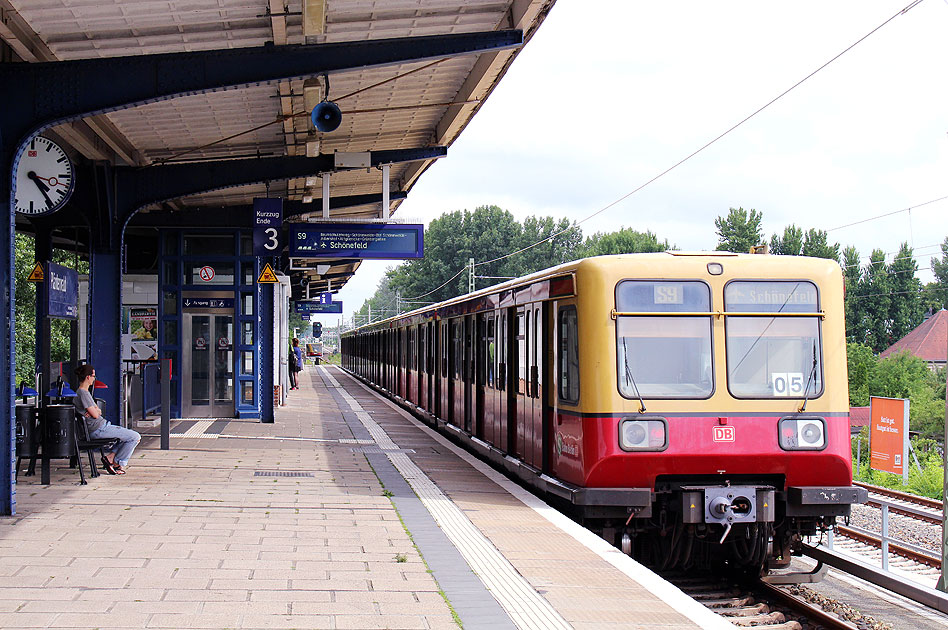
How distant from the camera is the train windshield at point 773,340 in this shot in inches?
320

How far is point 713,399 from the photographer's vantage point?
26.5 feet

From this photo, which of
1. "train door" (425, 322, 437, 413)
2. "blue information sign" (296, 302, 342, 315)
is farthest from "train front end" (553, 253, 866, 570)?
"blue information sign" (296, 302, 342, 315)

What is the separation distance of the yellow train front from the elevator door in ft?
39.2

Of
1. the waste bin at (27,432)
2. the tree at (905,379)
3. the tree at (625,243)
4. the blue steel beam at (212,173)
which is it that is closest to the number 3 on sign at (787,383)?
the waste bin at (27,432)

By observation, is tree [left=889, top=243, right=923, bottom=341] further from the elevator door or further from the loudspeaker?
the loudspeaker

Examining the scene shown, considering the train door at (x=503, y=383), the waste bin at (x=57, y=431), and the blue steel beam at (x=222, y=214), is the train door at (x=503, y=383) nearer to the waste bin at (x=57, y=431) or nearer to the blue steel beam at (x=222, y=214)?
the waste bin at (x=57, y=431)

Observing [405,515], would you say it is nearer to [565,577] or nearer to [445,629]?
[565,577]

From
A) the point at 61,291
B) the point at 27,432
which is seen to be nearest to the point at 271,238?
the point at 61,291

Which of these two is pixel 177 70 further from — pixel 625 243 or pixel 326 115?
pixel 625 243

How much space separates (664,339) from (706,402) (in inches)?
24.0

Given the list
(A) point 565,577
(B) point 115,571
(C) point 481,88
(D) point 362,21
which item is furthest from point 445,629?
(C) point 481,88

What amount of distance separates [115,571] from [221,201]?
13.8 m

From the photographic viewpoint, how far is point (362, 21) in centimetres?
960

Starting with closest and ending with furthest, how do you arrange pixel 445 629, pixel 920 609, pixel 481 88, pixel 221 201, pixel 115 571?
1. pixel 445 629
2. pixel 115 571
3. pixel 920 609
4. pixel 481 88
5. pixel 221 201
